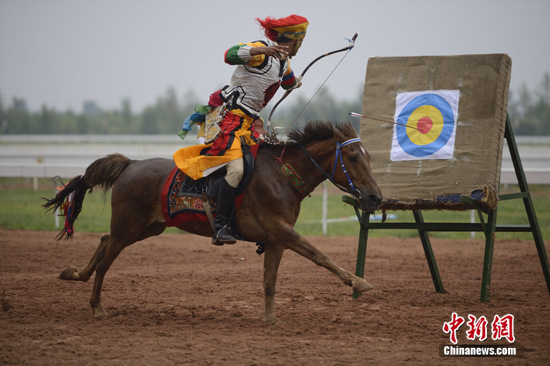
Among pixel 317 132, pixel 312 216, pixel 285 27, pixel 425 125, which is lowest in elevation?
pixel 312 216

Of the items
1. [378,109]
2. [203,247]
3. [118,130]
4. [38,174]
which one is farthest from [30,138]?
[378,109]

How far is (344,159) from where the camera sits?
22.8 ft

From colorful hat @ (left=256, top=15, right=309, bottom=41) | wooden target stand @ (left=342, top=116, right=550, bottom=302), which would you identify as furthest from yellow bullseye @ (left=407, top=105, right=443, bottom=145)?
colorful hat @ (left=256, top=15, right=309, bottom=41)

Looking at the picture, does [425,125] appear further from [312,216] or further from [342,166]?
[312,216]

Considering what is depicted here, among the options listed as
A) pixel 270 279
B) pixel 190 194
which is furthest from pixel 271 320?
pixel 190 194

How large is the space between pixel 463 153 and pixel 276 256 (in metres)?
2.75

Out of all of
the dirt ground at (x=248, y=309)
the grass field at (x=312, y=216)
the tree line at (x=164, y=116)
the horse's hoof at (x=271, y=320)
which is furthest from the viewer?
the tree line at (x=164, y=116)

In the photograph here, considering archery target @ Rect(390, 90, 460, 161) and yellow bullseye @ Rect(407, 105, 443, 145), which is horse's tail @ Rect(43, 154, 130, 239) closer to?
archery target @ Rect(390, 90, 460, 161)

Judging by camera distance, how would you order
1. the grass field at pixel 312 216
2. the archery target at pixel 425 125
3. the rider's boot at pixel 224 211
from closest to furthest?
the rider's boot at pixel 224 211
the archery target at pixel 425 125
the grass field at pixel 312 216

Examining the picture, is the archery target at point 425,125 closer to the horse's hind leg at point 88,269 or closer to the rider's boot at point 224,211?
the rider's boot at point 224,211

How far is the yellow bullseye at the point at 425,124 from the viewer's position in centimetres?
846

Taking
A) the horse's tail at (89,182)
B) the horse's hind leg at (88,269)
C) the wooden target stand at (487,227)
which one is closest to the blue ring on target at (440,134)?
the wooden target stand at (487,227)

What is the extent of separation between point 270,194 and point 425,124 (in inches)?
106

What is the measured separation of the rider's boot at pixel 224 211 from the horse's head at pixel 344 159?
931mm
